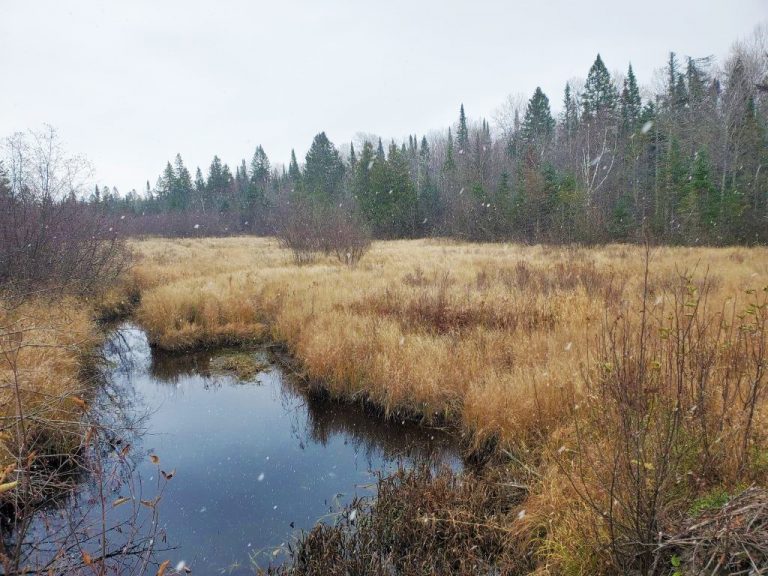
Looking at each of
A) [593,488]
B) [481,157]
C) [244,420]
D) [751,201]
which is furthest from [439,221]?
[593,488]

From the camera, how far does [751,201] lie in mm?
21453

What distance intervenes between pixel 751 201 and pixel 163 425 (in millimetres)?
28144

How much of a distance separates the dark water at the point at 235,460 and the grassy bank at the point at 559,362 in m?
0.59

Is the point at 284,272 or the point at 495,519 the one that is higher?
the point at 284,272

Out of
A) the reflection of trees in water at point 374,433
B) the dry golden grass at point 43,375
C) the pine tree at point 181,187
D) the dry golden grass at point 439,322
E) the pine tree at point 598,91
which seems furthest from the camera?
the pine tree at point 181,187

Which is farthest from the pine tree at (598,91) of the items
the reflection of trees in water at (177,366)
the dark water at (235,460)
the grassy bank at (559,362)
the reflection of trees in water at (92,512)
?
the reflection of trees in water at (92,512)

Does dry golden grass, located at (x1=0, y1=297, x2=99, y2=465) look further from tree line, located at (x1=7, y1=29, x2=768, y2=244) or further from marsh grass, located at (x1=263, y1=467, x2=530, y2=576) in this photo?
tree line, located at (x1=7, y1=29, x2=768, y2=244)

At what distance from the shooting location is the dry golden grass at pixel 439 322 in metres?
4.86

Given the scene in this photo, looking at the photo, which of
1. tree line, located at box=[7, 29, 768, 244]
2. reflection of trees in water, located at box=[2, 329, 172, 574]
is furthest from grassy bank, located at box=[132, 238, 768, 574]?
tree line, located at box=[7, 29, 768, 244]

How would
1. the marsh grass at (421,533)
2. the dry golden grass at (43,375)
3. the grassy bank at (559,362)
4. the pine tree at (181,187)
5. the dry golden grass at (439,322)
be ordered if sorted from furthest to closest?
the pine tree at (181,187) → the dry golden grass at (439,322) → the dry golden grass at (43,375) → the marsh grass at (421,533) → the grassy bank at (559,362)

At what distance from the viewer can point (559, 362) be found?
4918 mm

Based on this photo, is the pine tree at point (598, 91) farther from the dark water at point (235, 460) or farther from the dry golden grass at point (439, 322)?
the dark water at point (235, 460)

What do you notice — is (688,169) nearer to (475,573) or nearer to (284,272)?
(284,272)

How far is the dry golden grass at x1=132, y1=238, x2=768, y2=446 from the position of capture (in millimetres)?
4855
